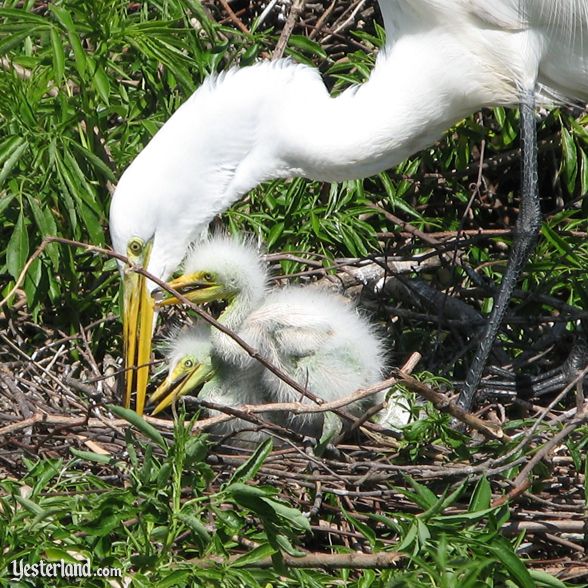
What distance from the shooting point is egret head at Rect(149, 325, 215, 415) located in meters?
3.07

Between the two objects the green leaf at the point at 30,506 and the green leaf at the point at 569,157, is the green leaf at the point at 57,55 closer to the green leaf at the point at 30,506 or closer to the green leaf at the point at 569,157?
the green leaf at the point at 30,506

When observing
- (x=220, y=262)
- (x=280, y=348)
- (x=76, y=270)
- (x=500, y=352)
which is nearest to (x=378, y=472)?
(x=280, y=348)

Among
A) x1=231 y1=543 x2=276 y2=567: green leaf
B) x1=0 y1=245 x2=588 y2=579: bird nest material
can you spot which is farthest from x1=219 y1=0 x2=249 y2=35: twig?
x1=231 y1=543 x2=276 y2=567: green leaf

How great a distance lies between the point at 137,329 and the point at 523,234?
1.05 meters

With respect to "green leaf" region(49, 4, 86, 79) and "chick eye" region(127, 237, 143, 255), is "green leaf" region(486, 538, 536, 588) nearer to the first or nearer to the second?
"chick eye" region(127, 237, 143, 255)

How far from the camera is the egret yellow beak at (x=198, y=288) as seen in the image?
3.07m

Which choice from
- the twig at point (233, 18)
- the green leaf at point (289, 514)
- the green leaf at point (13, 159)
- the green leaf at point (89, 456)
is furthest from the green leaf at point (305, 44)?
the green leaf at point (289, 514)

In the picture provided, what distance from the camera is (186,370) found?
3.08 metres

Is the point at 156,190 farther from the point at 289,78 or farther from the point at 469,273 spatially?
the point at 469,273

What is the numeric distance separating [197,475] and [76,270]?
4.49 feet

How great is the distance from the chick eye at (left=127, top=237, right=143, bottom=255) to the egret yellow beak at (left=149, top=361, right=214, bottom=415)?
29cm

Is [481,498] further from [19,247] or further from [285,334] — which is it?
[19,247]

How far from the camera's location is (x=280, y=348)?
3029 mm

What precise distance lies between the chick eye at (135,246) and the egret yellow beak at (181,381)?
295 millimetres
